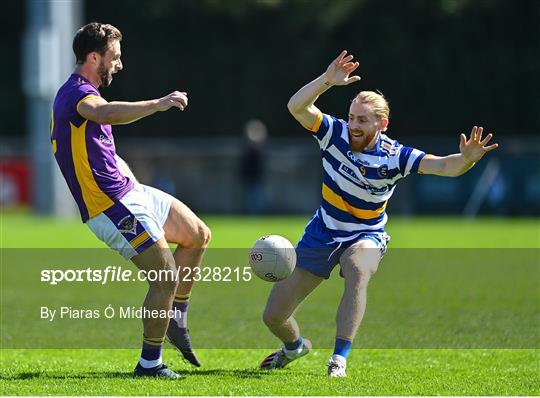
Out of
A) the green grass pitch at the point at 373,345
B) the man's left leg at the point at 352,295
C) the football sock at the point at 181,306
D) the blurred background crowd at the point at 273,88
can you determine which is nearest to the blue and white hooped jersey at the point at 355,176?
the man's left leg at the point at 352,295

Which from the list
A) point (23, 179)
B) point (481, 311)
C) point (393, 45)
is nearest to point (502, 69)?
point (393, 45)

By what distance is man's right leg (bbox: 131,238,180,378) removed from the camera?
7.11 metres

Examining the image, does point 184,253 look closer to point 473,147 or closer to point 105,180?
point 105,180

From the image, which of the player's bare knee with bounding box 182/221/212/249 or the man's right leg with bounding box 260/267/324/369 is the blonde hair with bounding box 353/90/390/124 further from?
the player's bare knee with bounding box 182/221/212/249

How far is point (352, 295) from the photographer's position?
7.27 meters

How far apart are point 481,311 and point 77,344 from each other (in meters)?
3.83

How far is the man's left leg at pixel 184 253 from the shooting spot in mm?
7582

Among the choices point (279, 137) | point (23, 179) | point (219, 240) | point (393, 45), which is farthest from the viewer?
point (279, 137)

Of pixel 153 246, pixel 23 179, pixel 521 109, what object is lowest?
pixel 23 179

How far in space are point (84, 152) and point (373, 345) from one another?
9.68 ft

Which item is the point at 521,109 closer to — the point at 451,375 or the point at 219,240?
the point at 219,240

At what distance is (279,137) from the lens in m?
35.5

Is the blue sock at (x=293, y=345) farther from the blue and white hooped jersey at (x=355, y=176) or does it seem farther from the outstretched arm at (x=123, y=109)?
the outstretched arm at (x=123, y=109)

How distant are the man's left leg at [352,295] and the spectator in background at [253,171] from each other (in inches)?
732
